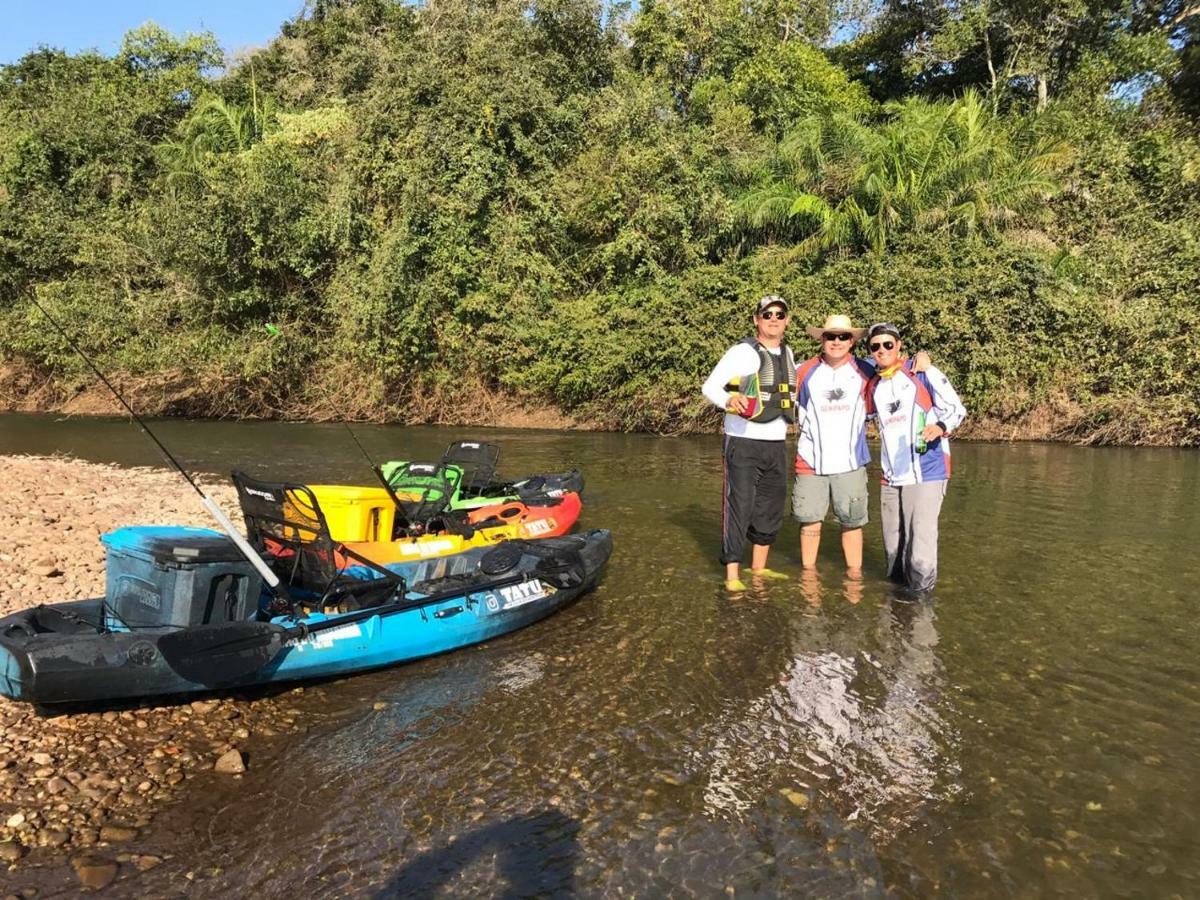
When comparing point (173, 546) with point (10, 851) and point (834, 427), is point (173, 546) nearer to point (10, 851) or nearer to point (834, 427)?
point (10, 851)

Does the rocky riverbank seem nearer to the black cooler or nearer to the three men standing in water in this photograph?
the black cooler

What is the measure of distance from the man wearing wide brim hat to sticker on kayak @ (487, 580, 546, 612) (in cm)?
226

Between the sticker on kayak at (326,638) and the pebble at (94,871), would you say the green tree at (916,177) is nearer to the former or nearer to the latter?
the sticker on kayak at (326,638)

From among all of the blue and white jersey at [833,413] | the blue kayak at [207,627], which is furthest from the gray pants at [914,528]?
the blue kayak at [207,627]

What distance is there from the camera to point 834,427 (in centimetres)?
659

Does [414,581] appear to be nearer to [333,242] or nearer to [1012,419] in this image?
[1012,419]

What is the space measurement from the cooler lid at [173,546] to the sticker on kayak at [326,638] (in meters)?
0.60

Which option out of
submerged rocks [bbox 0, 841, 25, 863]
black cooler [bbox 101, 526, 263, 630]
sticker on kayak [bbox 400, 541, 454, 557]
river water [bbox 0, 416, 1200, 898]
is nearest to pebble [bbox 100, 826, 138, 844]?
river water [bbox 0, 416, 1200, 898]

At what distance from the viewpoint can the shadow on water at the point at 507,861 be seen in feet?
11.0

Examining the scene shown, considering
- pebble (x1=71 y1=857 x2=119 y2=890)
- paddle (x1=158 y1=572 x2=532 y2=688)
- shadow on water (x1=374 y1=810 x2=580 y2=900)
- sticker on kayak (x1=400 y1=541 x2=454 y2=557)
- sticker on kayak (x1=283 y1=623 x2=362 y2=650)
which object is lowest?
shadow on water (x1=374 y1=810 x2=580 y2=900)

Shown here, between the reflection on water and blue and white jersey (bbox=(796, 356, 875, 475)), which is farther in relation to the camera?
blue and white jersey (bbox=(796, 356, 875, 475))

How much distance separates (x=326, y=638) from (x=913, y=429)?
14.4 ft

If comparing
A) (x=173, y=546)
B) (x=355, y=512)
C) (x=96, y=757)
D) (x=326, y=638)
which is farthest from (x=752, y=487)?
(x=96, y=757)

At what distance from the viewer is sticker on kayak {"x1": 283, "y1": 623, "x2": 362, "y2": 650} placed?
4938mm
